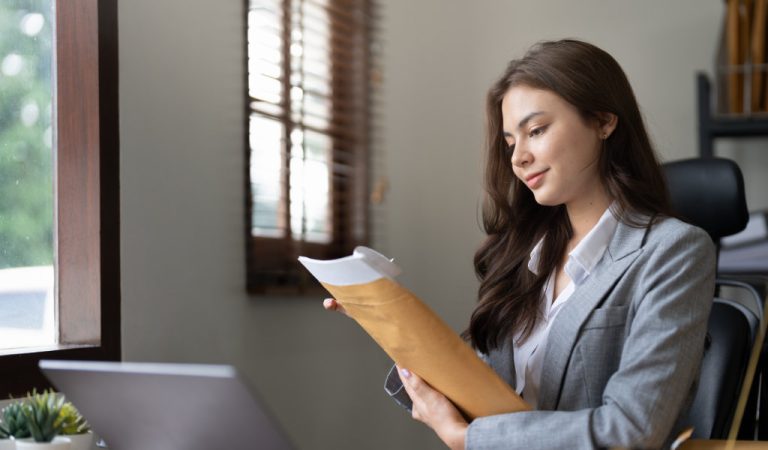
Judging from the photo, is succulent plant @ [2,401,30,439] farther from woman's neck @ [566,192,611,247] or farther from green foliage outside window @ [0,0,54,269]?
woman's neck @ [566,192,611,247]

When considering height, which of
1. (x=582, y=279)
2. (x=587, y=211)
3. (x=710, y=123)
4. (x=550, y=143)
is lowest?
(x=582, y=279)

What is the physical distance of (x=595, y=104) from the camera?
1511mm

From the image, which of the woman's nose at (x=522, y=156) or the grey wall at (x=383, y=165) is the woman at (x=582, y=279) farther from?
the grey wall at (x=383, y=165)

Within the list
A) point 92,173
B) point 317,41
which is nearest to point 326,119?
point 317,41

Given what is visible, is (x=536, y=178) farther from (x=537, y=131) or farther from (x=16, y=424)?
(x=16, y=424)

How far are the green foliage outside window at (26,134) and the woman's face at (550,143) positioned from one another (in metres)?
0.80

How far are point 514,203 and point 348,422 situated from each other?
1096 millimetres

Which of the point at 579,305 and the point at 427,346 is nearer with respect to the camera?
the point at 427,346

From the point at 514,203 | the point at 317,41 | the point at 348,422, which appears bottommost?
the point at 348,422

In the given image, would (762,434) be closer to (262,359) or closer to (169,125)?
(262,359)

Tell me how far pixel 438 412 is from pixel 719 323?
70 centimetres

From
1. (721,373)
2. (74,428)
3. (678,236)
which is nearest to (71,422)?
(74,428)

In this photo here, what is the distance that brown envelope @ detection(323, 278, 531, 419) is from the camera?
1206mm

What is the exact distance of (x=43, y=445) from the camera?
1321 mm
